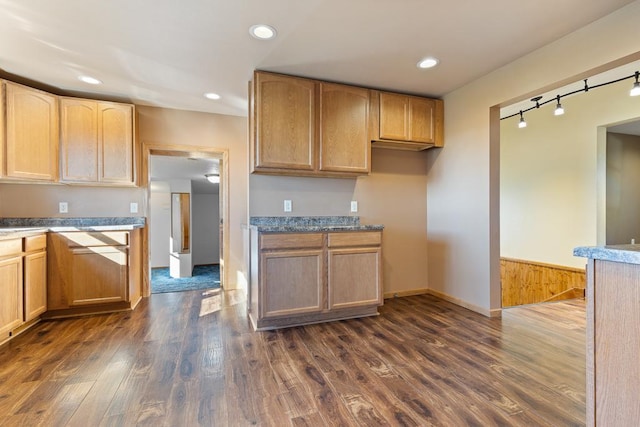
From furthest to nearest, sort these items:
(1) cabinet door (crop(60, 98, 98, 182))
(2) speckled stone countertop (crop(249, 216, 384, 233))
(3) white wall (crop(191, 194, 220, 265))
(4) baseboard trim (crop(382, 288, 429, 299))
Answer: (3) white wall (crop(191, 194, 220, 265)) < (4) baseboard trim (crop(382, 288, 429, 299)) < (1) cabinet door (crop(60, 98, 98, 182)) < (2) speckled stone countertop (crop(249, 216, 384, 233))

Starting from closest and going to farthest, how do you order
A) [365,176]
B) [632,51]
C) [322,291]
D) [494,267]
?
[632,51] → [322,291] → [494,267] → [365,176]

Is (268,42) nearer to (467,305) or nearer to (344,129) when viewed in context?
(344,129)

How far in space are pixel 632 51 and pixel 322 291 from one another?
2.77m

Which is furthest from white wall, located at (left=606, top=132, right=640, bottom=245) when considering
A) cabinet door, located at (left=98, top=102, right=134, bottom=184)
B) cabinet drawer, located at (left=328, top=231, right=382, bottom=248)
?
cabinet door, located at (left=98, top=102, right=134, bottom=184)

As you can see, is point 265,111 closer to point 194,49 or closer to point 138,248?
point 194,49

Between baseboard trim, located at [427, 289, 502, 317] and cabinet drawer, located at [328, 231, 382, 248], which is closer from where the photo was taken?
cabinet drawer, located at [328, 231, 382, 248]

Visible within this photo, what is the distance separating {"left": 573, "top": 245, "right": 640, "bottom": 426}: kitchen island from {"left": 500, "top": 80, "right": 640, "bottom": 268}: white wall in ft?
13.6

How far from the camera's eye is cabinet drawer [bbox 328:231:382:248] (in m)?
2.69

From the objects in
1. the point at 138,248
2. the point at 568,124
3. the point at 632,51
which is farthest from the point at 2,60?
the point at 568,124

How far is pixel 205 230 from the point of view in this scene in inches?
298

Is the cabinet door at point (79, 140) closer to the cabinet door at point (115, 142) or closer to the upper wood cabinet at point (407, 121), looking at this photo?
the cabinet door at point (115, 142)

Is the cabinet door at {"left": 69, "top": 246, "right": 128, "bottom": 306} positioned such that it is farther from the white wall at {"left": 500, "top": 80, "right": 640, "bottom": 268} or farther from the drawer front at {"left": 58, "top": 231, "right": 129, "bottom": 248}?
the white wall at {"left": 500, "top": 80, "right": 640, "bottom": 268}

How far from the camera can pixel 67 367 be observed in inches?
75.7

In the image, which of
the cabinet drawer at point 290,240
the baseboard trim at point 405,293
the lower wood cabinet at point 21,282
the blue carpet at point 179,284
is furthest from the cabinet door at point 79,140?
the baseboard trim at point 405,293
